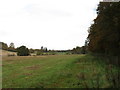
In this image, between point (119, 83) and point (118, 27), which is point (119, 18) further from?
point (119, 83)

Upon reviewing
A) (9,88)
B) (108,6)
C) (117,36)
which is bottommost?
(9,88)

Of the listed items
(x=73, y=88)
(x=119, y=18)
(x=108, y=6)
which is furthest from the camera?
(x=108, y=6)

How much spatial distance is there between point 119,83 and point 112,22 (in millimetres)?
23143

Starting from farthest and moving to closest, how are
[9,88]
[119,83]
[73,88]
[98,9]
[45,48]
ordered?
[45,48], [98,9], [9,88], [73,88], [119,83]

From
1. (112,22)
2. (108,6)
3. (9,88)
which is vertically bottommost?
(9,88)

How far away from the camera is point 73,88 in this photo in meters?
13.2

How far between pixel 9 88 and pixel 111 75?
777 cm

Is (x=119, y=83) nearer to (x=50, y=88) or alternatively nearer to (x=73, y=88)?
(x=73, y=88)

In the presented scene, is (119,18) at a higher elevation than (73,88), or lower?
higher

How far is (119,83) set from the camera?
30.1 feet

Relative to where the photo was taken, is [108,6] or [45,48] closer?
[108,6]

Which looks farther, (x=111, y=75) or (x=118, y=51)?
(x=118, y=51)

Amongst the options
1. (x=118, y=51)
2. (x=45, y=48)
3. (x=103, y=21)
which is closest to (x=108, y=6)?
(x=103, y=21)

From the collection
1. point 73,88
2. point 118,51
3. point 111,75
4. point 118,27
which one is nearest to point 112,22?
point 118,27
